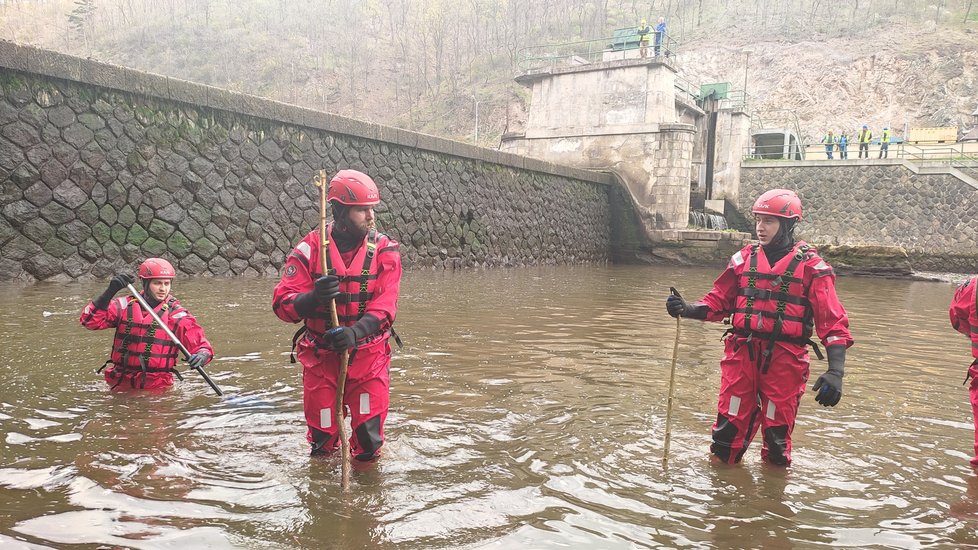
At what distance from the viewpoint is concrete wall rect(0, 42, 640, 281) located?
954 cm

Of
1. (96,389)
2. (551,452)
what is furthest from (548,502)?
(96,389)

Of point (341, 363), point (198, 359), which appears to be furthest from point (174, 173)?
point (341, 363)

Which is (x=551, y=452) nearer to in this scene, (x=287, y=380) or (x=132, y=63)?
(x=287, y=380)

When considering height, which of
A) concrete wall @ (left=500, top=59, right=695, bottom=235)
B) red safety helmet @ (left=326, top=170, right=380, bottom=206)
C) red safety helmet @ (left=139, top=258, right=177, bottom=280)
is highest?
concrete wall @ (left=500, top=59, right=695, bottom=235)

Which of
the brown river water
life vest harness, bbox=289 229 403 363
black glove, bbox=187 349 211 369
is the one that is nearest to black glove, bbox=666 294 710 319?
the brown river water

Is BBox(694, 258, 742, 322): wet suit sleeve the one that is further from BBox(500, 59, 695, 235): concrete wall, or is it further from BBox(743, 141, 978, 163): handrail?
BBox(743, 141, 978, 163): handrail

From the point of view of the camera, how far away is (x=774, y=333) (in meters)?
3.81

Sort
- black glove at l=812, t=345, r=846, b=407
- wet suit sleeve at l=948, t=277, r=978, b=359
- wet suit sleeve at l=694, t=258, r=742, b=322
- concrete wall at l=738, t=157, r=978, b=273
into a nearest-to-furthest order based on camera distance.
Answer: black glove at l=812, t=345, r=846, b=407 < wet suit sleeve at l=948, t=277, r=978, b=359 < wet suit sleeve at l=694, t=258, r=742, b=322 < concrete wall at l=738, t=157, r=978, b=273

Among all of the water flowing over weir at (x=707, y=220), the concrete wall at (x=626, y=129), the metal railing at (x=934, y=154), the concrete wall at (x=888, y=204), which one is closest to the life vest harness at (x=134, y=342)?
the concrete wall at (x=626, y=129)

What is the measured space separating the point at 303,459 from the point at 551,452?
1466 mm

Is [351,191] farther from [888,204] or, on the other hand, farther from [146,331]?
[888,204]

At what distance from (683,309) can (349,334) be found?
2.03 meters

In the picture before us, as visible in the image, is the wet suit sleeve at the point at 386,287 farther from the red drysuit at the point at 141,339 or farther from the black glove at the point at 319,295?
the red drysuit at the point at 141,339

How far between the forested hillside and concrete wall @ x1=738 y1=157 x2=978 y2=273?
2146 cm
